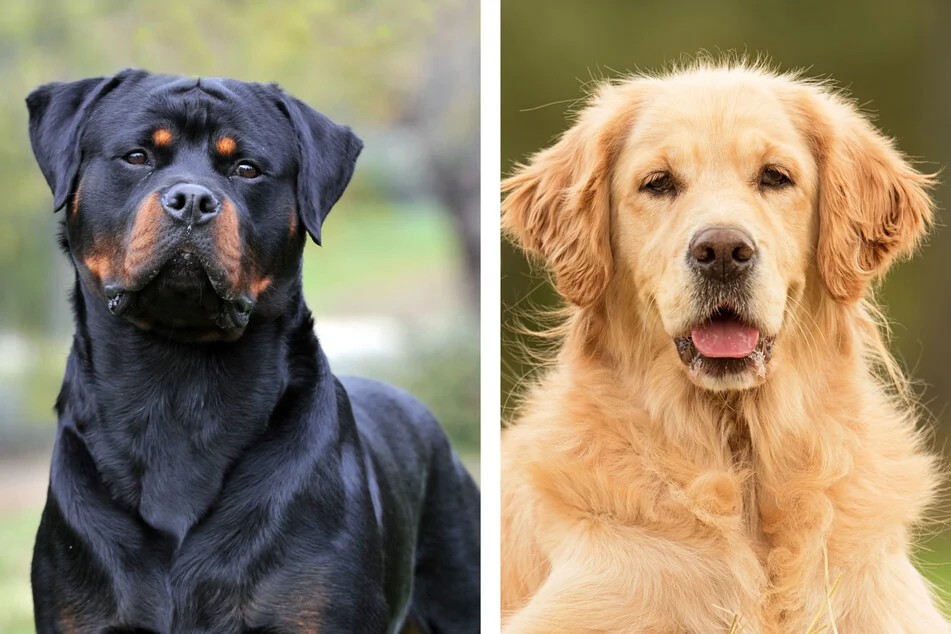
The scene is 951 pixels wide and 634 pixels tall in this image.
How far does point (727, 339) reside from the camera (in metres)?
2.44

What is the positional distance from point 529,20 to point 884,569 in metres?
1.85

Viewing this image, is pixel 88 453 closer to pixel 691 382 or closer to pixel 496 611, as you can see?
pixel 496 611

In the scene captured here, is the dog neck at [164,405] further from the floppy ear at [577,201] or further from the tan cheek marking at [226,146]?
the floppy ear at [577,201]

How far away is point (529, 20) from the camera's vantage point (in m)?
3.12

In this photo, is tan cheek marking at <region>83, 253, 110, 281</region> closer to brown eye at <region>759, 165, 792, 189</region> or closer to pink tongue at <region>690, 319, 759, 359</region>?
pink tongue at <region>690, 319, 759, 359</region>

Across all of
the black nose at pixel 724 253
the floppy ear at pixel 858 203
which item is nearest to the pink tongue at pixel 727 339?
the black nose at pixel 724 253

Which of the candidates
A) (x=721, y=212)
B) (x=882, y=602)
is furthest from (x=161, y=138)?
(x=882, y=602)

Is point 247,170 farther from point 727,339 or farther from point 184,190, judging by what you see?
point 727,339

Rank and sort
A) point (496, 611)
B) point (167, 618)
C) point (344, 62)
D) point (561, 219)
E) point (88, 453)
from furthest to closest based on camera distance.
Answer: point (344, 62)
point (496, 611)
point (561, 219)
point (88, 453)
point (167, 618)

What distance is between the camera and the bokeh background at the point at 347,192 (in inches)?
124

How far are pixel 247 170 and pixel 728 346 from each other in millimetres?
1255

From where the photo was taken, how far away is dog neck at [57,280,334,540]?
2.48 meters

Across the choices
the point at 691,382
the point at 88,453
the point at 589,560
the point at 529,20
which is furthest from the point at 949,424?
the point at 88,453

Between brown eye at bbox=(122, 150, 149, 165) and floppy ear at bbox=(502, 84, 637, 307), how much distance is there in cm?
98
